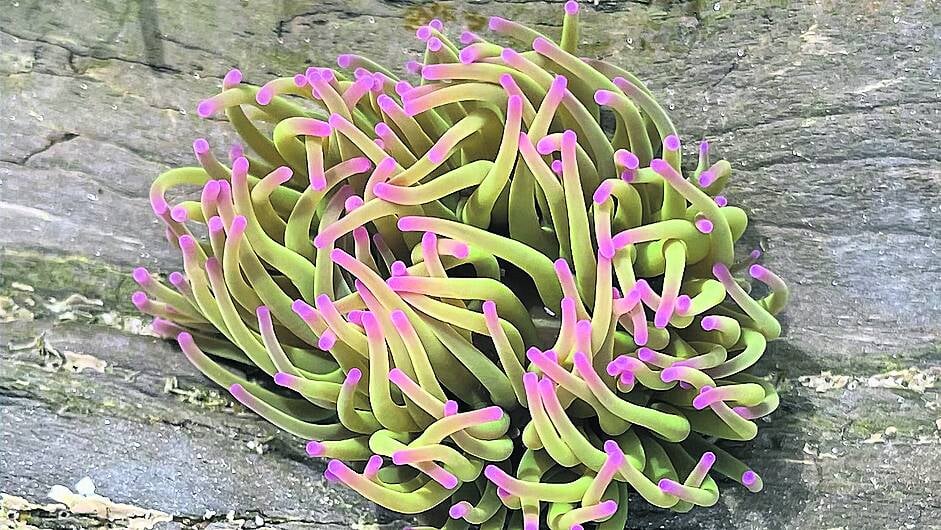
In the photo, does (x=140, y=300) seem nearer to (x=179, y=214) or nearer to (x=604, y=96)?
(x=179, y=214)

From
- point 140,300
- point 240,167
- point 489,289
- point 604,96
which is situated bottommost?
point 140,300

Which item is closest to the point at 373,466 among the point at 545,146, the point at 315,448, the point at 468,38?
the point at 315,448

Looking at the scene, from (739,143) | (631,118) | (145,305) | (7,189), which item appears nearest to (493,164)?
(631,118)

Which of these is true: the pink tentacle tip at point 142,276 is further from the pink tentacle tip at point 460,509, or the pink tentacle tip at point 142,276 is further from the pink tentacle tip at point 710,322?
the pink tentacle tip at point 710,322

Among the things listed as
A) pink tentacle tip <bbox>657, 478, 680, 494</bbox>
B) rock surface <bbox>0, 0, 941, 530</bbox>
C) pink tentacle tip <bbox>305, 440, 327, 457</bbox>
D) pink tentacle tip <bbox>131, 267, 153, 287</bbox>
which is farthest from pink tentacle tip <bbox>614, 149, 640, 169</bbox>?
pink tentacle tip <bbox>131, 267, 153, 287</bbox>

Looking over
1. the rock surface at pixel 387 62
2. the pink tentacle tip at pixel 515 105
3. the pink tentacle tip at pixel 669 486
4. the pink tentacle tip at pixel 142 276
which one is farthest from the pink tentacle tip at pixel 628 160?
the pink tentacle tip at pixel 142 276

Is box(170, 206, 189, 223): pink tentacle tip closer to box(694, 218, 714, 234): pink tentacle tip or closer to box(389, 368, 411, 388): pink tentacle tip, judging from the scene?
box(389, 368, 411, 388): pink tentacle tip

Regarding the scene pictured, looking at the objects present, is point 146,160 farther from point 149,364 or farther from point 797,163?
point 797,163
